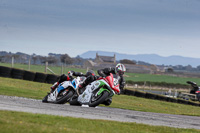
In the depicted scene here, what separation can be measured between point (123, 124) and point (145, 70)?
141511mm

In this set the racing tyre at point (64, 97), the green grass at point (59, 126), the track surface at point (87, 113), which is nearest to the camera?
the green grass at point (59, 126)

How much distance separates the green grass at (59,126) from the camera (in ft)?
21.9

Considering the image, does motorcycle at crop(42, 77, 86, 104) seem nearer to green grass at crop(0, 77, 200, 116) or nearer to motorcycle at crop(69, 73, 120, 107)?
motorcycle at crop(69, 73, 120, 107)

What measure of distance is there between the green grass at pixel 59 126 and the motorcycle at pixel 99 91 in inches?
157

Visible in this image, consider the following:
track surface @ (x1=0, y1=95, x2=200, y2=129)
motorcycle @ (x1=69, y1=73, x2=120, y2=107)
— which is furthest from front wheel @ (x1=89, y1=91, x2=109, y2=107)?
track surface @ (x1=0, y1=95, x2=200, y2=129)

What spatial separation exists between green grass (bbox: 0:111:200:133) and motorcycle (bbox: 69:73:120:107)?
13.1ft

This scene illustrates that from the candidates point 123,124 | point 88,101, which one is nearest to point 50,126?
point 123,124

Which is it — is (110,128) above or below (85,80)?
below

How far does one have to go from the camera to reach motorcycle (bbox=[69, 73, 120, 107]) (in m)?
12.8

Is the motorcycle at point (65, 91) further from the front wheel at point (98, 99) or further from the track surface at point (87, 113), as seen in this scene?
the track surface at point (87, 113)

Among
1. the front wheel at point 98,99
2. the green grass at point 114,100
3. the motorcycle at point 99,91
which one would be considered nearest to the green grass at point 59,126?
the front wheel at point 98,99

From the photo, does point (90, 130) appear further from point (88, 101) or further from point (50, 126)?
point (88, 101)

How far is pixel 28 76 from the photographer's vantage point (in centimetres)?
2967

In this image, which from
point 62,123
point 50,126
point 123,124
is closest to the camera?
point 50,126
